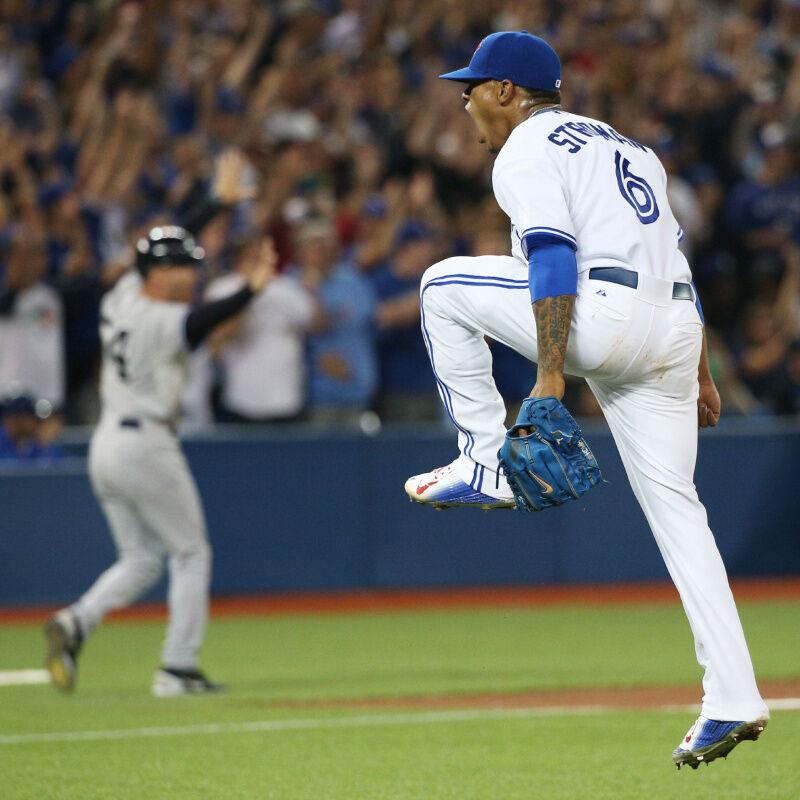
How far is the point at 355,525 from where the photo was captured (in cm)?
1322

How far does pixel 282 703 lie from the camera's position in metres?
8.21

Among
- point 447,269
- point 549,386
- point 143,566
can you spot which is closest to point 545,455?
point 549,386

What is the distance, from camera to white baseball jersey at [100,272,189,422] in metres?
8.75

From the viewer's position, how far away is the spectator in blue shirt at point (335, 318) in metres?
12.6

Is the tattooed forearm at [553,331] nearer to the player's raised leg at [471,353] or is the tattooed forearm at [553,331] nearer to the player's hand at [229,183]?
the player's raised leg at [471,353]

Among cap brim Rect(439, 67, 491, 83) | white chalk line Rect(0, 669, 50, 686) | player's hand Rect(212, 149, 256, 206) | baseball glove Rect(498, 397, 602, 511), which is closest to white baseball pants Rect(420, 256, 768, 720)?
baseball glove Rect(498, 397, 602, 511)

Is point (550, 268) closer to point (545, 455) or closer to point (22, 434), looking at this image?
point (545, 455)

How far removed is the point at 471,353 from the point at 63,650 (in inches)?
160

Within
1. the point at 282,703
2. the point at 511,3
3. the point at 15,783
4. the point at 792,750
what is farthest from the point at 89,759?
the point at 511,3

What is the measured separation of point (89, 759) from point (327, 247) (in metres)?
6.67

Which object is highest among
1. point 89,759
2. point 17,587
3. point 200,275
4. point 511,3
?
point 511,3

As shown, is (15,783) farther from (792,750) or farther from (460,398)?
(792,750)

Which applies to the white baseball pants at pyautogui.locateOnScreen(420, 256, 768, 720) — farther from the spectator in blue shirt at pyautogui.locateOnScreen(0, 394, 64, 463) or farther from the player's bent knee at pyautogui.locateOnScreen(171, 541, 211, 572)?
the spectator in blue shirt at pyautogui.locateOnScreen(0, 394, 64, 463)

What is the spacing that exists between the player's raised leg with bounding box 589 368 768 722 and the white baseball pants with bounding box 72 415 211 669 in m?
4.02
